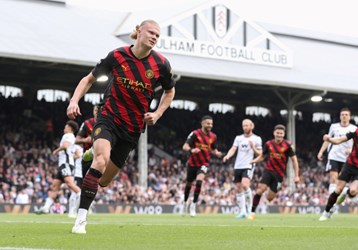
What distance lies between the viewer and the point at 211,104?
46719mm

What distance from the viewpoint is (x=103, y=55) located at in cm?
3228

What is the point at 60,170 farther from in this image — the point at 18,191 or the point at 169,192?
the point at 169,192

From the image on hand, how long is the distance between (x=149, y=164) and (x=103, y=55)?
766cm

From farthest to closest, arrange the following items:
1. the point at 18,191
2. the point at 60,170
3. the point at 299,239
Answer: the point at 18,191
the point at 60,170
the point at 299,239

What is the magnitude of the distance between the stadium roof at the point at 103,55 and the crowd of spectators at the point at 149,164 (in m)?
1.28

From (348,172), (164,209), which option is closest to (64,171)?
(348,172)

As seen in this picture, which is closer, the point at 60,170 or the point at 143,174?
the point at 60,170

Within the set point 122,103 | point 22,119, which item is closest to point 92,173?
point 122,103

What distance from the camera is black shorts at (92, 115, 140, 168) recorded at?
9.29 m

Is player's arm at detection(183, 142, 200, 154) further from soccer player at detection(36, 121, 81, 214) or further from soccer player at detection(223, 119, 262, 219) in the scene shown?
soccer player at detection(36, 121, 81, 214)

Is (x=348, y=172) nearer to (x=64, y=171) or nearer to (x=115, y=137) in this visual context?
(x=64, y=171)

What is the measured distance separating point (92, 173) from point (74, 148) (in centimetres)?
1040

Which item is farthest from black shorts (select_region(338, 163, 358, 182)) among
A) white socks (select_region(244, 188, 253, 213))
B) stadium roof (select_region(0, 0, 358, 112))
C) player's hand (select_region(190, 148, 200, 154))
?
stadium roof (select_region(0, 0, 358, 112))

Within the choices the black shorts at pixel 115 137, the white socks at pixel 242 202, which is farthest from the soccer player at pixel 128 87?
the white socks at pixel 242 202
